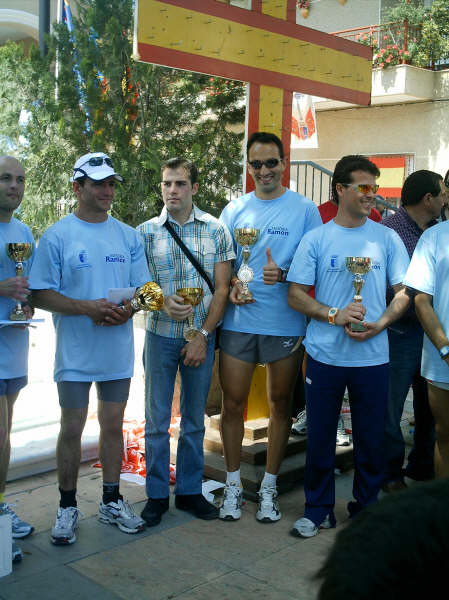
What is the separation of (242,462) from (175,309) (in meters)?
1.43

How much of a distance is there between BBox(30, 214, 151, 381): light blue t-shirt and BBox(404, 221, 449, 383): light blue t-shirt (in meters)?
1.69

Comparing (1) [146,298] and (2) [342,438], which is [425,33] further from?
(1) [146,298]

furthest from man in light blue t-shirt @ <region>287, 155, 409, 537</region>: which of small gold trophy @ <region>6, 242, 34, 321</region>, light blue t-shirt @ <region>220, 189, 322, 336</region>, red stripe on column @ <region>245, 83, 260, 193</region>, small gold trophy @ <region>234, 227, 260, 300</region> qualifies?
small gold trophy @ <region>6, 242, 34, 321</region>

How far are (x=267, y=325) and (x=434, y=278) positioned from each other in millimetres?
1039

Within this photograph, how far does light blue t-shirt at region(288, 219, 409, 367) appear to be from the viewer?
3971mm

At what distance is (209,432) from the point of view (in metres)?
5.24

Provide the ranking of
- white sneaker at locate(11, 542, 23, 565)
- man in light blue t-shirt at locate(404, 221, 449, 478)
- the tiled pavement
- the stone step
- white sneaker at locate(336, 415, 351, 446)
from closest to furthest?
1. the tiled pavement
2. white sneaker at locate(11, 542, 23, 565)
3. man in light blue t-shirt at locate(404, 221, 449, 478)
4. the stone step
5. white sneaker at locate(336, 415, 351, 446)

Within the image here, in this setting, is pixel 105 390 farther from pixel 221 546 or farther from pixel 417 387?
pixel 417 387

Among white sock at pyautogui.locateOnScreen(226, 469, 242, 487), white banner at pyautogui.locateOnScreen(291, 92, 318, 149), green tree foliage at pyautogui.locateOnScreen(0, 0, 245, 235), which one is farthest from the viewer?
white banner at pyautogui.locateOnScreen(291, 92, 318, 149)

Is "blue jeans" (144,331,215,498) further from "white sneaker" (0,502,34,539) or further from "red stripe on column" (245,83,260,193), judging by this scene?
"red stripe on column" (245,83,260,193)

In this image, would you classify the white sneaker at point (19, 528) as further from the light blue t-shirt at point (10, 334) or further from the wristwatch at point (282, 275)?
the wristwatch at point (282, 275)

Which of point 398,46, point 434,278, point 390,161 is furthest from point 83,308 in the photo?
point 398,46

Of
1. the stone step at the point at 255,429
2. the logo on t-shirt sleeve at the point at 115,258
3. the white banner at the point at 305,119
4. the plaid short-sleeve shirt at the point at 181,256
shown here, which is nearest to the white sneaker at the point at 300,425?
the stone step at the point at 255,429

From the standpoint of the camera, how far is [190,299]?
4.06m
